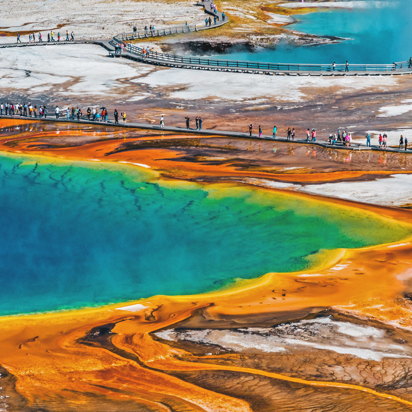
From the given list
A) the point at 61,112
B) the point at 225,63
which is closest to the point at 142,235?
the point at 61,112

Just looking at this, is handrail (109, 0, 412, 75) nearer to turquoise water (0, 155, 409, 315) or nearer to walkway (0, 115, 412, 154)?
walkway (0, 115, 412, 154)

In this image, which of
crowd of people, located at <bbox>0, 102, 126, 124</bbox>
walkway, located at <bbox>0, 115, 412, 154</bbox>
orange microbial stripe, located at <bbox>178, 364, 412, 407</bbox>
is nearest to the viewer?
orange microbial stripe, located at <bbox>178, 364, 412, 407</bbox>

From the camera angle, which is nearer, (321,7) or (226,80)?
(226,80)

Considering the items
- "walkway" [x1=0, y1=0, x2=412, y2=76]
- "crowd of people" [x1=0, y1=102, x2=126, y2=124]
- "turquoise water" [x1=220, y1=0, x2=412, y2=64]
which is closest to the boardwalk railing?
"walkway" [x1=0, y1=0, x2=412, y2=76]

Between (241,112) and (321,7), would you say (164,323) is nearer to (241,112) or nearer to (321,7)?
Result: (241,112)

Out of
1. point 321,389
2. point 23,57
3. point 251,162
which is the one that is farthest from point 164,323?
point 23,57

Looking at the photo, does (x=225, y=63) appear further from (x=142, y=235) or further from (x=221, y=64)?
(x=142, y=235)

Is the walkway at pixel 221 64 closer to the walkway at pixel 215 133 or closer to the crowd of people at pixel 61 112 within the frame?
the crowd of people at pixel 61 112
